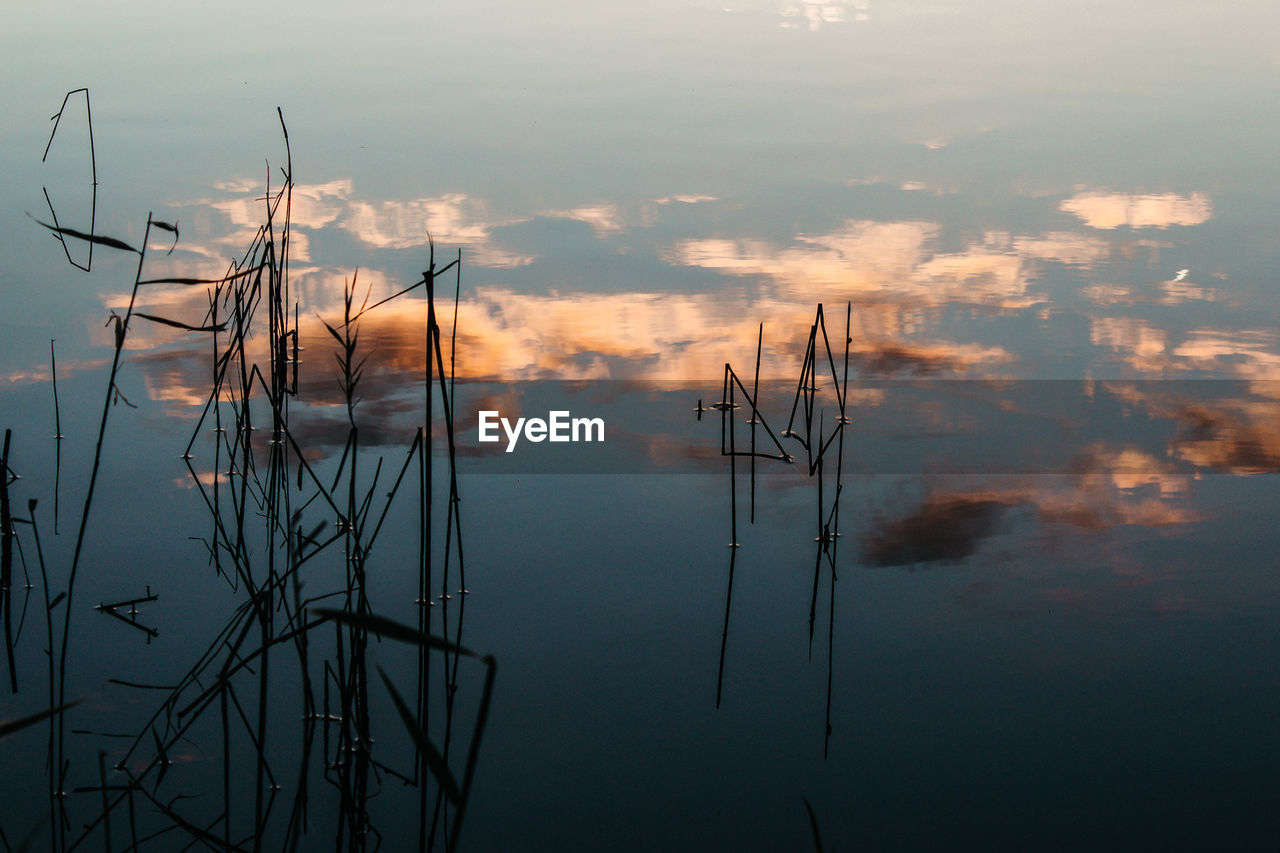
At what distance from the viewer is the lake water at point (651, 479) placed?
1.78 m

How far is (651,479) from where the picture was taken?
268cm

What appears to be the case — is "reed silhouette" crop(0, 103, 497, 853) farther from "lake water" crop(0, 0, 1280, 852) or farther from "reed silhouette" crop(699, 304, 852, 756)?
"reed silhouette" crop(699, 304, 852, 756)

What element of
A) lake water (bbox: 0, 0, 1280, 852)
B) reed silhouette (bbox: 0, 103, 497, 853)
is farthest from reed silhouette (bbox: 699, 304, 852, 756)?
reed silhouette (bbox: 0, 103, 497, 853)

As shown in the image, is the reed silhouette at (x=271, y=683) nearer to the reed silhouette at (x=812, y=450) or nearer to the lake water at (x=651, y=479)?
the lake water at (x=651, y=479)

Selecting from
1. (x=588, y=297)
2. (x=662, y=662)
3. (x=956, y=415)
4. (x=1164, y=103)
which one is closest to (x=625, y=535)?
(x=662, y=662)

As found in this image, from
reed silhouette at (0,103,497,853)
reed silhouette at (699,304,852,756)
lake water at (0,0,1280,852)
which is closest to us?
reed silhouette at (0,103,497,853)

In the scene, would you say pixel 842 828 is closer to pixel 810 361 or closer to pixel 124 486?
pixel 810 361

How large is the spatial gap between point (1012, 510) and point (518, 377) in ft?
4.07

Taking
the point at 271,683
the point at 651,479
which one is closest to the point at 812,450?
the point at 651,479

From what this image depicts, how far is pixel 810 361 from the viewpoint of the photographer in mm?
2867

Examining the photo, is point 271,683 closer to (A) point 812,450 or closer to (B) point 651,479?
(B) point 651,479

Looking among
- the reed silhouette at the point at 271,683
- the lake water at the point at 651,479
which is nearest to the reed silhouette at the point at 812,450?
the lake water at the point at 651,479

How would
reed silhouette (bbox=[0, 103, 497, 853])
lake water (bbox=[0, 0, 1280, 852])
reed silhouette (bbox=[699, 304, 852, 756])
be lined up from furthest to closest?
reed silhouette (bbox=[699, 304, 852, 756]), lake water (bbox=[0, 0, 1280, 852]), reed silhouette (bbox=[0, 103, 497, 853])

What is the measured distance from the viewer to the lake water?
178 centimetres
